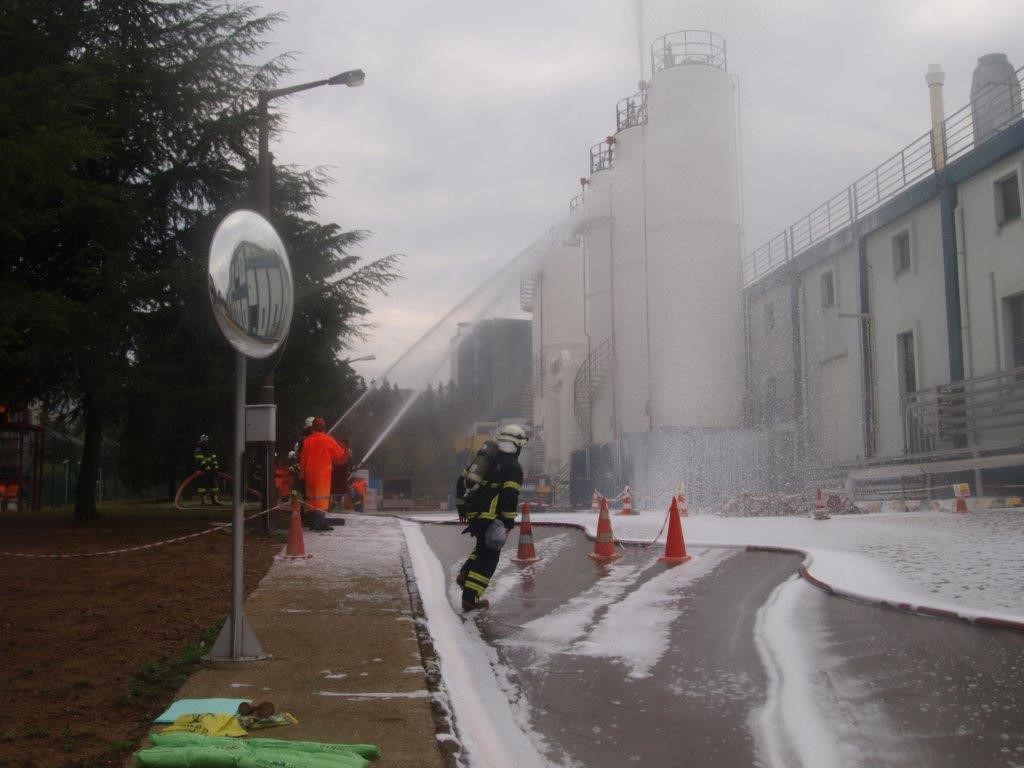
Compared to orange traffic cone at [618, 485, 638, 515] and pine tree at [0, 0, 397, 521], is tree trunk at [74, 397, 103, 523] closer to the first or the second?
pine tree at [0, 0, 397, 521]

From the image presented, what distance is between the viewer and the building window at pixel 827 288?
2760 centimetres

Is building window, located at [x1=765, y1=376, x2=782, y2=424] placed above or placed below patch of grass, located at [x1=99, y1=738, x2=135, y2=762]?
above

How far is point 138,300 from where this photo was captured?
14867 millimetres

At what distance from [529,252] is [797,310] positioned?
8.24 m

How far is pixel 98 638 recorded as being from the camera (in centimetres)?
684

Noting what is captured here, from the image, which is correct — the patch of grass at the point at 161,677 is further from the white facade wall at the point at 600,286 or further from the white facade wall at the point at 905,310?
the white facade wall at the point at 600,286

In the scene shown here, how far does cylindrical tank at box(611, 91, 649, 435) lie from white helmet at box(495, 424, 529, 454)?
69.5 feet

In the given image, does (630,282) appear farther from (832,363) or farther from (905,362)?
(905,362)

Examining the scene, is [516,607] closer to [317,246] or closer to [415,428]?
[317,246]

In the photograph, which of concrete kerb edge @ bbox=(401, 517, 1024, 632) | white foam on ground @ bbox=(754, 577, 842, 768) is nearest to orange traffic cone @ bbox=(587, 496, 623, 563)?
concrete kerb edge @ bbox=(401, 517, 1024, 632)

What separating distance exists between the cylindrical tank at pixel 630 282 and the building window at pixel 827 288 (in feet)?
16.2

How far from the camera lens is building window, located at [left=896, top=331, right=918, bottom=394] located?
23828mm

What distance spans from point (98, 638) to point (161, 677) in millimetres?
A: 1359

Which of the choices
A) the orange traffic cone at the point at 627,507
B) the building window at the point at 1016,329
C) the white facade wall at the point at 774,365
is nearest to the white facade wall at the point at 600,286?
the white facade wall at the point at 774,365
